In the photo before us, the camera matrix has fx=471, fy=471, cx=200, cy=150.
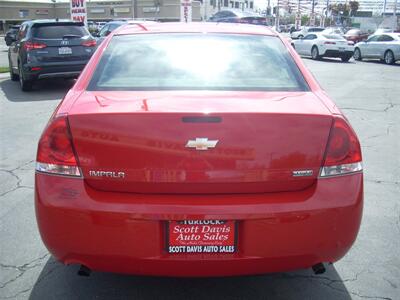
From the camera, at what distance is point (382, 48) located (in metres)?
23.2

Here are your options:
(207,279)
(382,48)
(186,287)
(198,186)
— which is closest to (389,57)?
(382,48)

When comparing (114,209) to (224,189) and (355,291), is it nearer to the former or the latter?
(224,189)

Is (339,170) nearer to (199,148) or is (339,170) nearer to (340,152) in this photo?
(340,152)

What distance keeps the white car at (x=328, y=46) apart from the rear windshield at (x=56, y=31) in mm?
15781

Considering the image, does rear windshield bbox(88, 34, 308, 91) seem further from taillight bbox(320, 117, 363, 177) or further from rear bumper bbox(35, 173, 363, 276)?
rear bumper bbox(35, 173, 363, 276)

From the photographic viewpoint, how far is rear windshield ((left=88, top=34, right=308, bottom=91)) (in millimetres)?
2984

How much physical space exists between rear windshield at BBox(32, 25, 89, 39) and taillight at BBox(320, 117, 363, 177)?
32.7 ft

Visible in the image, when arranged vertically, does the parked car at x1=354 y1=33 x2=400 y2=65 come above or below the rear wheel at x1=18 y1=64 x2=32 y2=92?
below

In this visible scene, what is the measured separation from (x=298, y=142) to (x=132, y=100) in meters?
0.95

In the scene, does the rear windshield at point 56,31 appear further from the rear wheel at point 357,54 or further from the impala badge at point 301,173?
the rear wheel at point 357,54

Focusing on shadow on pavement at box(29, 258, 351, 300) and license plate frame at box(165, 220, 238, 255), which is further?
shadow on pavement at box(29, 258, 351, 300)

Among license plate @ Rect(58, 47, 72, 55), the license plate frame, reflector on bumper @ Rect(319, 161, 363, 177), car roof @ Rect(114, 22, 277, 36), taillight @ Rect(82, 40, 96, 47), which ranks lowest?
license plate @ Rect(58, 47, 72, 55)

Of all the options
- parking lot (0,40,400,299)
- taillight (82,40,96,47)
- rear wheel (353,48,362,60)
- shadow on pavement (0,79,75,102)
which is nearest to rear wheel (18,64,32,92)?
shadow on pavement (0,79,75,102)

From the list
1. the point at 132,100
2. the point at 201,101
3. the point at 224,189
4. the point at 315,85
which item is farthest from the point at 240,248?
the point at 315,85
